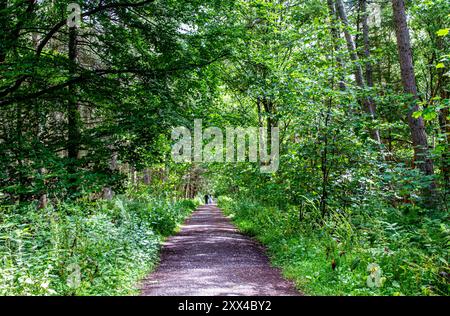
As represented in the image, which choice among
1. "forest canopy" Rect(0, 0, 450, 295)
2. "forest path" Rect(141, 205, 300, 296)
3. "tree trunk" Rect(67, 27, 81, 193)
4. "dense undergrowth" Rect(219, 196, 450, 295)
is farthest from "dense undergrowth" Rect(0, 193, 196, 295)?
"dense undergrowth" Rect(219, 196, 450, 295)

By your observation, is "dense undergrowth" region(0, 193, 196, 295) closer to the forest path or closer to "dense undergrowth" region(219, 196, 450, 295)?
the forest path

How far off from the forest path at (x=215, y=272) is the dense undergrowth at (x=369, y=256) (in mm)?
499

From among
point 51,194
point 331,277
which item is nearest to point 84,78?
point 51,194

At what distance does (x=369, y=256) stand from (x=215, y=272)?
3098 mm

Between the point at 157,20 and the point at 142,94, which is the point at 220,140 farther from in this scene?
the point at 157,20

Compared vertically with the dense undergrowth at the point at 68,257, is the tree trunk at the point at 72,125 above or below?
above

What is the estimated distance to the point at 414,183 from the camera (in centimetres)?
782

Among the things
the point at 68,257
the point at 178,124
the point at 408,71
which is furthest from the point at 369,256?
the point at 408,71

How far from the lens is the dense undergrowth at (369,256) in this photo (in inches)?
211

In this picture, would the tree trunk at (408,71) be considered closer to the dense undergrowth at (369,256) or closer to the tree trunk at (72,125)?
the dense undergrowth at (369,256)

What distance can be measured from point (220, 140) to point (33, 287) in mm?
9900

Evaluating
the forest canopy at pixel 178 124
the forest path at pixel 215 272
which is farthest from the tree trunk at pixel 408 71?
the forest path at pixel 215 272

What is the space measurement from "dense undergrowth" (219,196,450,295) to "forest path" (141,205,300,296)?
499mm

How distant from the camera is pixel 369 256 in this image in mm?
6266
